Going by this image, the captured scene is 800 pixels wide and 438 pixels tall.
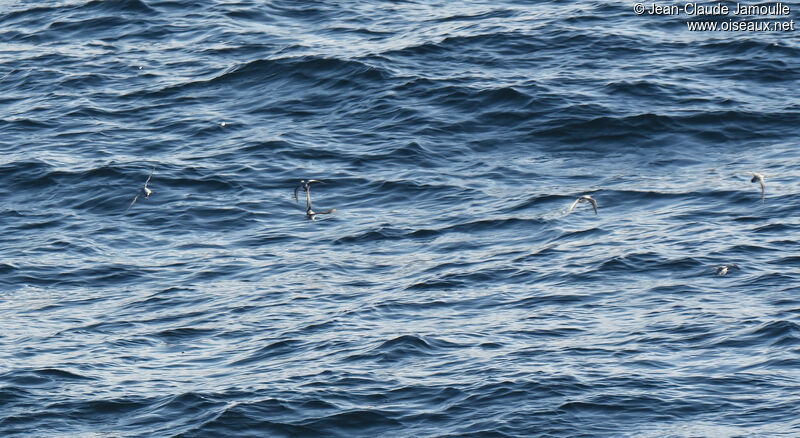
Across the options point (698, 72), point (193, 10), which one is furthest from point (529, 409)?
point (193, 10)

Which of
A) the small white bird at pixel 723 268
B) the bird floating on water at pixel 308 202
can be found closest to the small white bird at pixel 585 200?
the small white bird at pixel 723 268

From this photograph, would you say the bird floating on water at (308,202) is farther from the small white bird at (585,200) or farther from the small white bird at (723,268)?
the small white bird at (723,268)

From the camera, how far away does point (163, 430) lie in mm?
33500

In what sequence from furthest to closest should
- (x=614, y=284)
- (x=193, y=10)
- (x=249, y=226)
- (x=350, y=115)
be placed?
(x=193, y=10)
(x=350, y=115)
(x=249, y=226)
(x=614, y=284)

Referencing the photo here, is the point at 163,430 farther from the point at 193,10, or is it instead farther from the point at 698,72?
the point at 193,10

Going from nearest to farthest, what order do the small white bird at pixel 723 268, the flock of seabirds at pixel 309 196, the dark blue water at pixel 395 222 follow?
the dark blue water at pixel 395 222 → the small white bird at pixel 723 268 → the flock of seabirds at pixel 309 196

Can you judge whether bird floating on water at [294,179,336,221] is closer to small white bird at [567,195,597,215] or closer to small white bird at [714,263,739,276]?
small white bird at [567,195,597,215]

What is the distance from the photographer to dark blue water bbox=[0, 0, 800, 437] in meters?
34.4

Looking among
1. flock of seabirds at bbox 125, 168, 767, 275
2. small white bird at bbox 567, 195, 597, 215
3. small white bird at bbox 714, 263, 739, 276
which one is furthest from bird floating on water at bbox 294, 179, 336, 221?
small white bird at bbox 714, 263, 739, 276

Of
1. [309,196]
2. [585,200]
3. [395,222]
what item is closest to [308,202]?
[309,196]

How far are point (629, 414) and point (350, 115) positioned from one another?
66.3 ft

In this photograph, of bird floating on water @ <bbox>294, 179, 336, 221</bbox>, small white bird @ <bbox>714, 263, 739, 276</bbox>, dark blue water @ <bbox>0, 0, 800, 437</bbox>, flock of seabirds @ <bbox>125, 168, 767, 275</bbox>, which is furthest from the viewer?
bird floating on water @ <bbox>294, 179, 336, 221</bbox>

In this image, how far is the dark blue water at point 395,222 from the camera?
3444 centimetres

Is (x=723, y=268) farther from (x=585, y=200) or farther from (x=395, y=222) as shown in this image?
(x=395, y=222)
